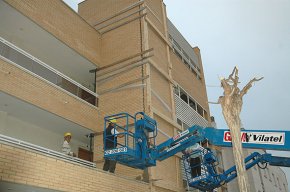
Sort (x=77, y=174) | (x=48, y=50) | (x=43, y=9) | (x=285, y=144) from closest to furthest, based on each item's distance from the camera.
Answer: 1. (x=285, y=144)
2. (x=77, y=174)
3. (x=43, y=9)
4. (x=48, y=50)

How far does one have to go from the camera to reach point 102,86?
1683 centimetres

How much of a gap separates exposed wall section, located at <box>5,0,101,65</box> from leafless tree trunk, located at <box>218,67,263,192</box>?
9627mm

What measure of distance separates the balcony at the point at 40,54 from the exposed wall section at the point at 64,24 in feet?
0.77

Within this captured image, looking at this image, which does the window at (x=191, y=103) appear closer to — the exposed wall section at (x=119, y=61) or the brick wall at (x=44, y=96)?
the exposed wall section at (x=119, y=61)

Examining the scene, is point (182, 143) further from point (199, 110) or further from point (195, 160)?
point (199, 110)

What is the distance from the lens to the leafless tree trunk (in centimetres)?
598

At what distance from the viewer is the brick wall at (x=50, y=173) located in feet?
25.6

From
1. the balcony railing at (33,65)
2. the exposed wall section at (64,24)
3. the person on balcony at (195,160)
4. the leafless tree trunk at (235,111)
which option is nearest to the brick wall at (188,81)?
the exposed wall section at (64,24)

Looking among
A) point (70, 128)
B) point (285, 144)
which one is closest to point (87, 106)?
point (70, 128)

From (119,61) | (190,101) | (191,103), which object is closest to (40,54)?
(119,61)

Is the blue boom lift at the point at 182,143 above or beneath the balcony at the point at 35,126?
beneath

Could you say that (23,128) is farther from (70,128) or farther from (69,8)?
(69,8)

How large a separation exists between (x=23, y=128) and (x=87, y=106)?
3.05 metres

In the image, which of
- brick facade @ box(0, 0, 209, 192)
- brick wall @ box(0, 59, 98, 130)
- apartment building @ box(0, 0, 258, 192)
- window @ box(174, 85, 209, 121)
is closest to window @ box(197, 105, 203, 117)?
window @ box(174, 85, 209, 121)
